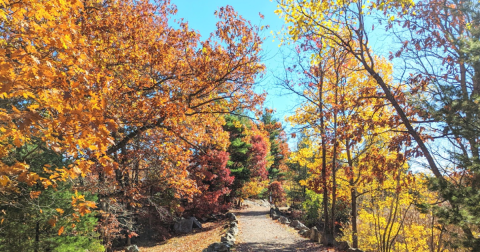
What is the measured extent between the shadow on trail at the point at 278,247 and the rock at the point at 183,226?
8006 millimetres

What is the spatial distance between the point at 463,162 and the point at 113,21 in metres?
7.04

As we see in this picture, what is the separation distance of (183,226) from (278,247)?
941 cm

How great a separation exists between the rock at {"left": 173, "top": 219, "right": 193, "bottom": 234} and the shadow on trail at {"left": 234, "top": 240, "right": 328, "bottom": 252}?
8006 mm

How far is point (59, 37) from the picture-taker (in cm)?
319

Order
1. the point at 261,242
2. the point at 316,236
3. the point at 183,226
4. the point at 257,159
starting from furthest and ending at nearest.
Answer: the point at 257,159 < the point at 183,226 < the point at 261,242 < the point at 316,236

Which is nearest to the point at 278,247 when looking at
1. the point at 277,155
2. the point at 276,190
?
the point at 276,190

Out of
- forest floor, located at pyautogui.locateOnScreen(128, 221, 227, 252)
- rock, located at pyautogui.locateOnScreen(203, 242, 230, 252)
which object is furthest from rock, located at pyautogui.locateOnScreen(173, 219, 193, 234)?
rock, located at pyautogui.locateOnScreen(203, 242, 230, 252)

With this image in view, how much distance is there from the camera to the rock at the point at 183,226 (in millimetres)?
17359

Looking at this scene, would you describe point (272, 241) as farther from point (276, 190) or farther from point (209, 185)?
point (276, 190)

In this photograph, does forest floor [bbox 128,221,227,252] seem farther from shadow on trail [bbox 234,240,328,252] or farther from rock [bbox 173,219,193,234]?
shadow on trail [bbox 234,240,328,252]

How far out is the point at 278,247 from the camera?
9.95 m

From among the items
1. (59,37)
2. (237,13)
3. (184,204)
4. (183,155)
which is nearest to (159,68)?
(237,13)

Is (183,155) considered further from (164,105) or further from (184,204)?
(184,204)

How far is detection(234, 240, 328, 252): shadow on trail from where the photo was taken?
30.7ft
